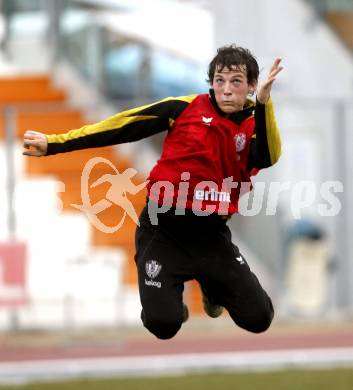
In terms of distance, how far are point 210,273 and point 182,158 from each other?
0.59 m

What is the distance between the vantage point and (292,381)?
11.7 m

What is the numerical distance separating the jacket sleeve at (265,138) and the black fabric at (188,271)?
1.33 ft

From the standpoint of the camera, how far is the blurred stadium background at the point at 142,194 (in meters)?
13.0

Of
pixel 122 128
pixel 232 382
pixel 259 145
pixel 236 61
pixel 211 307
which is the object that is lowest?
pixel 232 382

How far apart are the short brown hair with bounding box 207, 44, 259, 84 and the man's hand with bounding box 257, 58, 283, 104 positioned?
0.19 meters

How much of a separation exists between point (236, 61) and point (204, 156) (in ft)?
1.64

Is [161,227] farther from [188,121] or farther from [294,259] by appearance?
[294,259]

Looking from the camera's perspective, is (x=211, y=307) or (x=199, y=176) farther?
(x=211, y=307)

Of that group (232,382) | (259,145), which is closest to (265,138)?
(259,145)

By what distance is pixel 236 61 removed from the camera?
6254 mm

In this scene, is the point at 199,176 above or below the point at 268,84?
below

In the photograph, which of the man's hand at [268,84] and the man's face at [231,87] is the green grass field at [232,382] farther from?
the man's hand at [268,84]

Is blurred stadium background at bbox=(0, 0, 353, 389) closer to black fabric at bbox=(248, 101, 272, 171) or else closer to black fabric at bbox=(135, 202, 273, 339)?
black fabric at bbox=(135, 202, 273, 339)

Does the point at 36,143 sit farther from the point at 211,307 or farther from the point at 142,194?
the point at 142,194
